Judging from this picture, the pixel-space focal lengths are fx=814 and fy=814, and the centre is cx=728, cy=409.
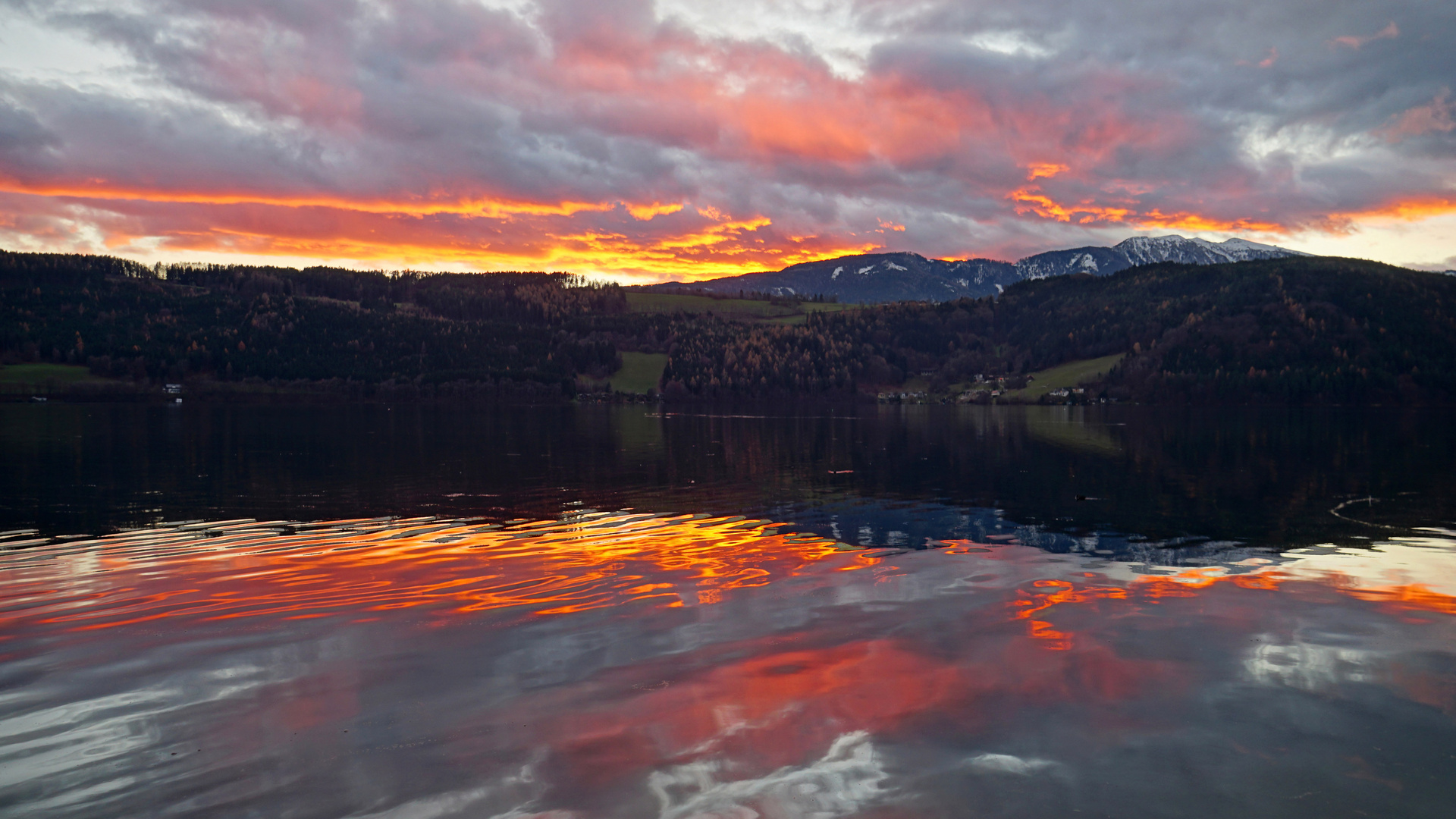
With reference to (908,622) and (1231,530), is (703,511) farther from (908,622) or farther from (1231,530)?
(1231,530)

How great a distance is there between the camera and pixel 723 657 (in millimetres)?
18922

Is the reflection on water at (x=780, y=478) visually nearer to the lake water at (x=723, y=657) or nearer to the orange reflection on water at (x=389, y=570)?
the lake water at (x=723, y=657)

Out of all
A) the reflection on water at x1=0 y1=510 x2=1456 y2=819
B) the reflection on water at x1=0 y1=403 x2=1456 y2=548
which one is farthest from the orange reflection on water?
the reflection on water at x1=0 y1=403 x2=1456 y2=548

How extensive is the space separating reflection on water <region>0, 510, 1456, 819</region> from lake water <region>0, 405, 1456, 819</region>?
0.29ft

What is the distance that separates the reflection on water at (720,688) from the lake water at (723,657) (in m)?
0.09

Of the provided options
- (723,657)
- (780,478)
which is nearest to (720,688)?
(723,657)

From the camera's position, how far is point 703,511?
43750 mm

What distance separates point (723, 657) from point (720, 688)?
2078 millimetres

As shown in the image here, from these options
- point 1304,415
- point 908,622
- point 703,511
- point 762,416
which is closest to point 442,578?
point 908,622

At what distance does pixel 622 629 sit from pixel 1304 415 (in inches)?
8484

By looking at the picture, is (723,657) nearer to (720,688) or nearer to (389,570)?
(720,688)

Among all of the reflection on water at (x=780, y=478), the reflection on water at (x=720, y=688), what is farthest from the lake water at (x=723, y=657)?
Answer: the reflection on water at (x=780, y=478)

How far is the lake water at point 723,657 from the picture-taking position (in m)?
12.6

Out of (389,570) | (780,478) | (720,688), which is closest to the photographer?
(720,688)
